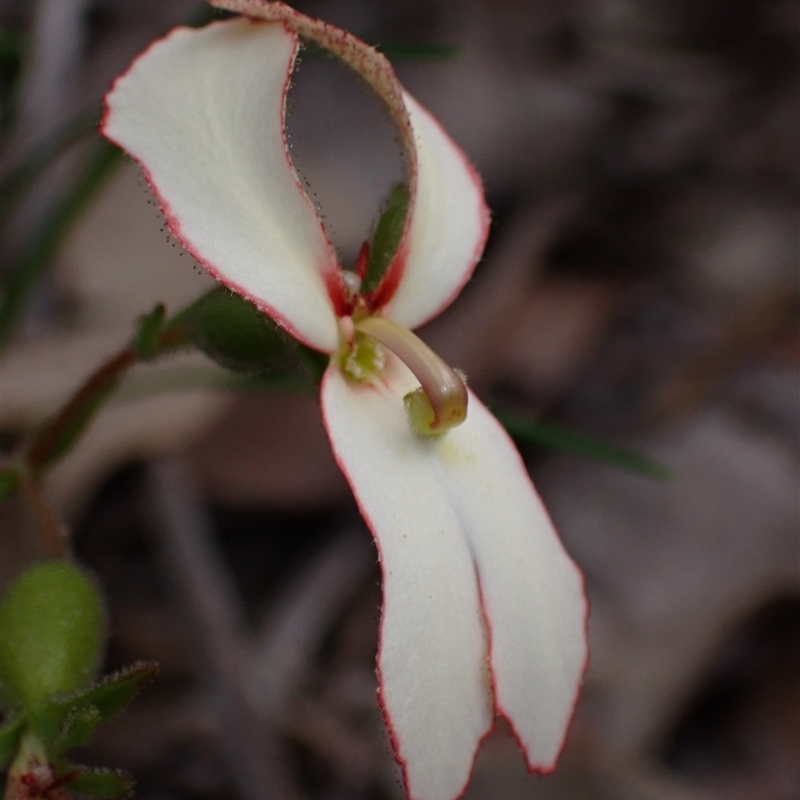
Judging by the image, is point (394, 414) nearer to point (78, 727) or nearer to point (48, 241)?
point (78, 727)

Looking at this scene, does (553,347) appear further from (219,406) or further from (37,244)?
(37,244)

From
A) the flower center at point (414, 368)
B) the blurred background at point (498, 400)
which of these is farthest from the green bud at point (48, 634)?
the blurred background at point (498, 400)

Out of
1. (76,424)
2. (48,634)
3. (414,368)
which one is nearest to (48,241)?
(76,424)

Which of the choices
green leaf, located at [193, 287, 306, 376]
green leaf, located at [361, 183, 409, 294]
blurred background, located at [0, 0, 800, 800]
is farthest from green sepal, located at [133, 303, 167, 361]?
blurred background, located at [0, 0, 800, 800]

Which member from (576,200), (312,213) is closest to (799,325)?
(576,200)

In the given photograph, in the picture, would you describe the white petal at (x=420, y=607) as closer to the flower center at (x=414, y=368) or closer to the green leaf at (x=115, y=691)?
the flower center at (x=414, y=368)

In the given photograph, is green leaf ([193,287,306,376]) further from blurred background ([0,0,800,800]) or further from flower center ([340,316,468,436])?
blurred background ([0,0,800,800])
